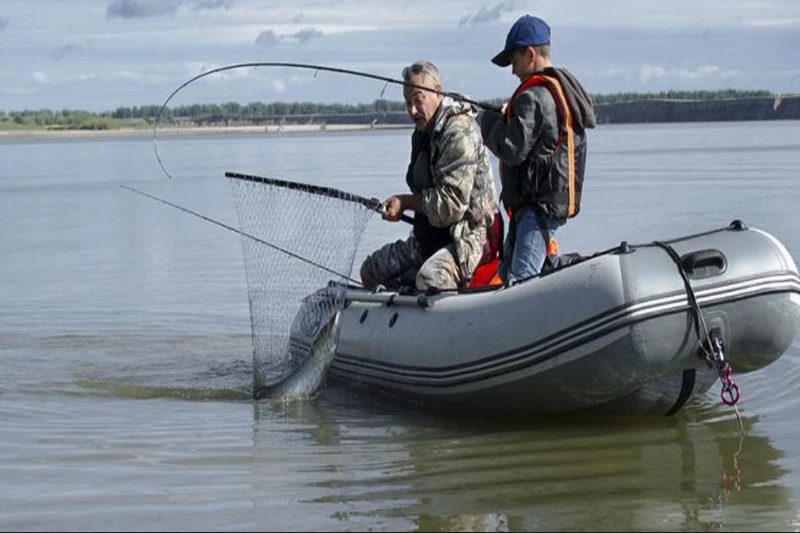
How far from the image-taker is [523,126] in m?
7.51

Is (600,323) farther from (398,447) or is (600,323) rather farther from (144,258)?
(144,258)

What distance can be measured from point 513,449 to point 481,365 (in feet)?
1.79

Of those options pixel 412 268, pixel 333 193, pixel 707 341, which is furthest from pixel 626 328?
pixel 333 193

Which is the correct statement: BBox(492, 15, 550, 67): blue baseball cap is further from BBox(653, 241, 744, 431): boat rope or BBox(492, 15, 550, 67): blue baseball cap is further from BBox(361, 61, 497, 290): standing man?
BBox(653, 241, 744, 431): boat rope

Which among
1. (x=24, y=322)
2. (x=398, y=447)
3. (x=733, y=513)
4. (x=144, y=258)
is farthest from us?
(x=144, y=258)

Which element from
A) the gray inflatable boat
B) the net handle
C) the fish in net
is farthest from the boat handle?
the fish in net

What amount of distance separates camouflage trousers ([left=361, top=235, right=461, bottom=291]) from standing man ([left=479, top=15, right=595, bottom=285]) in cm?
52

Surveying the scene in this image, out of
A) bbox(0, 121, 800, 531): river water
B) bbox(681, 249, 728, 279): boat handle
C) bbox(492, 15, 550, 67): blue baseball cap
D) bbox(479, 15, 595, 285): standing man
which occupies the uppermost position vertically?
bbox(492, 15, 550, 67): blue baseball cap

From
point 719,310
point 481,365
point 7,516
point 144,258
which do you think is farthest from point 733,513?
point 144,258

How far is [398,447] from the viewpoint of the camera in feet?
24.8

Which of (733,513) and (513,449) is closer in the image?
(733,513)

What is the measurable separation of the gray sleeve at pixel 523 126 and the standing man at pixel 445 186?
0.54 metres

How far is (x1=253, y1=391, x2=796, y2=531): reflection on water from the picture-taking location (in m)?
6.15

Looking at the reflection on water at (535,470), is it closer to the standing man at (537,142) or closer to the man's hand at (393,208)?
the standing man at (537,142)
